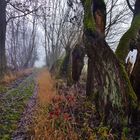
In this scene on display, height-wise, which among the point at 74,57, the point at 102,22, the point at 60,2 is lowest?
the point at 74,57

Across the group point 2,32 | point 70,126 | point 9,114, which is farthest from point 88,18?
point 2,32

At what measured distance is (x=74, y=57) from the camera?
13.3 m

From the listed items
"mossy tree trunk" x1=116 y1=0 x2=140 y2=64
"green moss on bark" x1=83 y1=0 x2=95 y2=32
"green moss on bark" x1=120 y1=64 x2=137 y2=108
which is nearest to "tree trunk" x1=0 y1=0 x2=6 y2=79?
"green moss on bark" x1=83 y1=0 x2=95 y2=32

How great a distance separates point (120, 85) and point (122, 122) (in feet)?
2.86

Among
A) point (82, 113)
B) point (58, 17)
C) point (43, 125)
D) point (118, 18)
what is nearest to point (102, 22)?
point (82, 113)

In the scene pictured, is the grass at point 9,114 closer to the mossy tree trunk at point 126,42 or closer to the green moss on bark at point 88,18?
the green moss on bark at point 88,18

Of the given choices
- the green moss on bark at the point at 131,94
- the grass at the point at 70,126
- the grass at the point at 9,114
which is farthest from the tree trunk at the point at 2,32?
the green moss on bark at the point at 131,94

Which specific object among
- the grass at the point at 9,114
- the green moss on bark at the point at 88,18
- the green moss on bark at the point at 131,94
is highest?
the green moss on bark at the point at 88,18

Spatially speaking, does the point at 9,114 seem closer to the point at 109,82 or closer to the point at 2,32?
the point at 109,82

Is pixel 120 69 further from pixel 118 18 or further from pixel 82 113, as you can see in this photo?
pixel 118 18

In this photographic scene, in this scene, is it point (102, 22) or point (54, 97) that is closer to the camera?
point (102, 22)

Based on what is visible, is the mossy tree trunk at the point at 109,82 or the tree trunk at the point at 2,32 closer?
the mossy tree trunk at the point at 109,82

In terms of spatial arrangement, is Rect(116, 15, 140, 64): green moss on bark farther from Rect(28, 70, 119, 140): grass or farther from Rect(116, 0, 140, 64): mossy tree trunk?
Rect(28, 70, 119, 140): grass

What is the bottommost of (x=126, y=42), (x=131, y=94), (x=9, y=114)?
(x=9, y=114)
